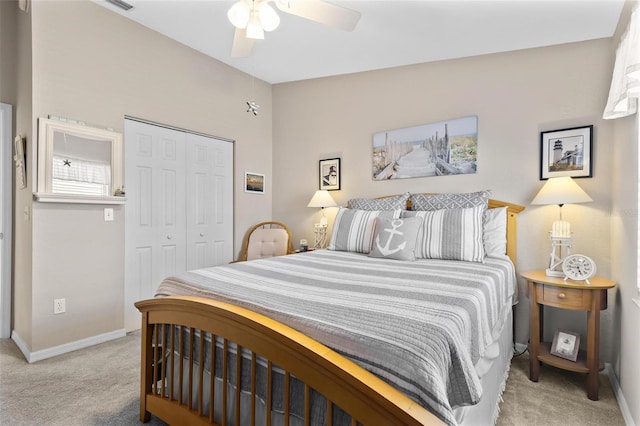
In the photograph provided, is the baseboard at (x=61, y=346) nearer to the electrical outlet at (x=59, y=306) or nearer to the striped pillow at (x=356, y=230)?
the electrical outlet at (x=59, y=306)

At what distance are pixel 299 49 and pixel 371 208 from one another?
1696 mm

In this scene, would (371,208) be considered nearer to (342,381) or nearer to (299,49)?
(299,49)

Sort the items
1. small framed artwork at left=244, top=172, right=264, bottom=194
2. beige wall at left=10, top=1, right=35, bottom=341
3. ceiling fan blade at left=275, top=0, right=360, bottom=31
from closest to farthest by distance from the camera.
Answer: ceiling fan blade at left=275, top=0, right=360, bottom=31, beige wall at left=10, top=1, right=35, bottom=341, small framed artwork at left=244, top=172, right=264, bottom=194

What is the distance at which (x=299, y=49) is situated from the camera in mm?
3295

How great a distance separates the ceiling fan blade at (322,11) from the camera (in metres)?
1.93

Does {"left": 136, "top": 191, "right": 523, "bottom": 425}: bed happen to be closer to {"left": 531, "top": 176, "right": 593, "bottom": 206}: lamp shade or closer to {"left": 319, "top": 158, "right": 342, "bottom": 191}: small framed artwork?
{"left": 531, "top": 176, "right": 593, "bottom": 206}: lamp shade

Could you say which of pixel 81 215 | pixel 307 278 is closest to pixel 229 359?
pixel 307 278

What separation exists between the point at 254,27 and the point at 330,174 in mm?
2184

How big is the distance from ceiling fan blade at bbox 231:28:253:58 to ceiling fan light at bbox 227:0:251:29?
266 millimetres

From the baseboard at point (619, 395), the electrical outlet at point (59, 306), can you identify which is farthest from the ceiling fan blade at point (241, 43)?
the baseboard at point (619, 395)

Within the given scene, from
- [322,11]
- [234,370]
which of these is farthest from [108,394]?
[322,11]

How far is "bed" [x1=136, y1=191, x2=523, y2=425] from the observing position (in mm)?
935

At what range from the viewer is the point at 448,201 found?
2.88 metres

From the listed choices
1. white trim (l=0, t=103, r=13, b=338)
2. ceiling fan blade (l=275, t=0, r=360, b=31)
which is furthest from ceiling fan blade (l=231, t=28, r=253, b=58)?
white trim (l=0, t=103, r=13, b=338)
